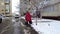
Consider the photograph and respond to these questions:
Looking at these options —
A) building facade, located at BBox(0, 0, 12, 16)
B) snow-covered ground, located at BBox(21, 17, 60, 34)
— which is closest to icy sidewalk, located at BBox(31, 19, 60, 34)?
snow-covered ground, located at BBox(21, 17, 60, 34)

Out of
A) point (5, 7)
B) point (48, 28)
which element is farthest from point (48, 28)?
point (5, 7)

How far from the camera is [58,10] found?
3581 cm

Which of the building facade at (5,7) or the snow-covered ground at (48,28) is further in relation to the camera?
the building facade at (5,7)

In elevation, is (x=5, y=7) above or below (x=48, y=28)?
below

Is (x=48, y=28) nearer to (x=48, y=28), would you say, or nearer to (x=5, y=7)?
(x=48, y=28)

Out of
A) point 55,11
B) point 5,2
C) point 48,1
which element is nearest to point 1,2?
point 5,2

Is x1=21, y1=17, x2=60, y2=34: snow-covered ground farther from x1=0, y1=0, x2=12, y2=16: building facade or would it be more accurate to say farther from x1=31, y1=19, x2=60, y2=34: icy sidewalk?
x1=0, y1=0, x2=12, y2=16: building facade

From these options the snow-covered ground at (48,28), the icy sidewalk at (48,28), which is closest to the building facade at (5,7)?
the snow-covered ground at (48,28)

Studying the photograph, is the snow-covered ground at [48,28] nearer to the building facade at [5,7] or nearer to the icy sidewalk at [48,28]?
the icy sidewalk at [48,28]

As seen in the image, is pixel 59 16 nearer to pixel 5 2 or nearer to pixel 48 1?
pixel 48 1

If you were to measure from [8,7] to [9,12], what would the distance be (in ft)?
23.0

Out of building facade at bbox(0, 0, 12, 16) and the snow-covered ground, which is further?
building facade at bbox(0, 0, 12, 16)

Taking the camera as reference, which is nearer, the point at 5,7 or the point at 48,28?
the point at 48,28

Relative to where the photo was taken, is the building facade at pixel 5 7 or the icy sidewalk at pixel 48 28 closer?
the icy sidewalk at pixel 48 28
